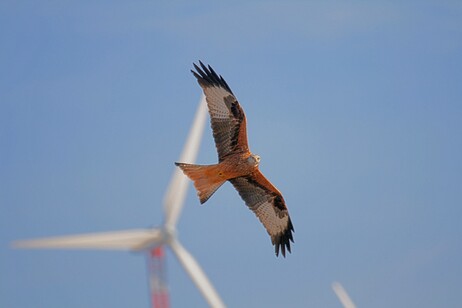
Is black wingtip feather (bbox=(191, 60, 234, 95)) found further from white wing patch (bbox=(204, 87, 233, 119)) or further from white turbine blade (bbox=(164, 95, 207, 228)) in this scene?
white turbine blade (bbox=(164, 95, 207, 228))

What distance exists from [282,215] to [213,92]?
10.3 ft

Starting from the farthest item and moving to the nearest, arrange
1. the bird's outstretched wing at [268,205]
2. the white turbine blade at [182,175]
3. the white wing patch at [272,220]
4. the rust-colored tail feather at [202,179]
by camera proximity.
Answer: the white turbine blade at [182,175], the white wing patch at [272,220], the bird's outstretched wing at [268,205], the rust-colored tail feather at [202,179]

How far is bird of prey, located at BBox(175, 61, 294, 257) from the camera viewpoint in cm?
2156

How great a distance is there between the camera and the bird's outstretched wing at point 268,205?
23.4 m

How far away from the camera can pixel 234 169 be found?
72.1 ft

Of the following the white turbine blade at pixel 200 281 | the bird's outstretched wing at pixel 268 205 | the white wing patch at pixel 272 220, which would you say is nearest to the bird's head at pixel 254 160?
the bird's outstretched wing at pixel 268 205

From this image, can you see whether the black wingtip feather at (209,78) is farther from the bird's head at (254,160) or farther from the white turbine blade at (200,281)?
the white turbine blade at (200,281)

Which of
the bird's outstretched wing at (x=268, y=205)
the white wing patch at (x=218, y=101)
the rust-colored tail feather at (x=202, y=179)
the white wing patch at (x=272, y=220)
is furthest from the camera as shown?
the white wing patch at (x=272, y=220)

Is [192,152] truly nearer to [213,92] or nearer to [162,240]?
[162,240]

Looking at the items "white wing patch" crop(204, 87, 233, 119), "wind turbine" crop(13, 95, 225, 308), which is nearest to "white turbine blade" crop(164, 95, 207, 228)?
"wind turbine" crop(13, 95, 225, 308)

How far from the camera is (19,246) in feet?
127

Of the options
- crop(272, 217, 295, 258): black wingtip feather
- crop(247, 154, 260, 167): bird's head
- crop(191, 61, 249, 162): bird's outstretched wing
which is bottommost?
crop(272, 217, 295, 258): black wingtip feather

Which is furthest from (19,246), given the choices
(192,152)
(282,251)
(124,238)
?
(282,251)

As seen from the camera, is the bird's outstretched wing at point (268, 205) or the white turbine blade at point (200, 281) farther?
the white turbine blade at point (200, 281)
